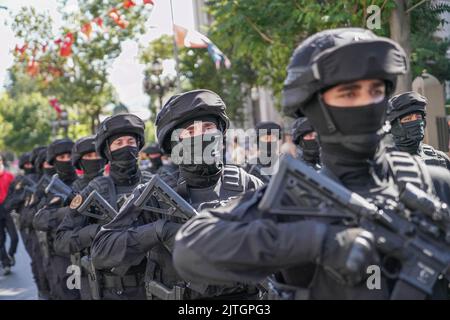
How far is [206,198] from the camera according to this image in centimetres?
430

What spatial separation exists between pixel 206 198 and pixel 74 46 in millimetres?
20333

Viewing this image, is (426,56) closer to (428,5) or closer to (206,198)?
(428,5)

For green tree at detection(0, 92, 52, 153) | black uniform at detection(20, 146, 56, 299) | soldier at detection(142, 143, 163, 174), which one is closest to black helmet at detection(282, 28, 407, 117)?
black uniform at detection(20, 146, 56, 299)

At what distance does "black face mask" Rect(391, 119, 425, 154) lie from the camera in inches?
226

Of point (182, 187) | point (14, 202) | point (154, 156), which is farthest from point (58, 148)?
point (182, 187)

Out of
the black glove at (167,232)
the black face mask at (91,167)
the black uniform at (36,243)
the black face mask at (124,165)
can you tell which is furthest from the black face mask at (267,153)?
the black glove at (167,232)

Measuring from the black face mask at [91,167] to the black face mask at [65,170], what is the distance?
131cm

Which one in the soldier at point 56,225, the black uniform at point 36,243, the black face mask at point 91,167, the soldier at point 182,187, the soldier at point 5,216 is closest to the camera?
the soldier at point 182,187

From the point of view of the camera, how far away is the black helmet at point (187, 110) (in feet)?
14.1

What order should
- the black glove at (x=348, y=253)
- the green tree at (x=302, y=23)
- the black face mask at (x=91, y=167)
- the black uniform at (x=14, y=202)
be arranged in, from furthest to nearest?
the black uniform at (x=14, y=202) → the green tree at (x=302, y=23) → the black face mask at (x=91, y=167) → the black glove at (x=348, y=253)

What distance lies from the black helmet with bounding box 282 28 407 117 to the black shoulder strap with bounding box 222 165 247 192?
1.71m

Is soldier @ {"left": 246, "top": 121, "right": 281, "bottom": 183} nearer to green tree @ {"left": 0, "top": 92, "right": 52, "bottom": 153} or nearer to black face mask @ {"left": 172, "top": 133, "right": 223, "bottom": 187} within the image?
black face mask @ {"left": 172, "top": 133, "right": 223, "bottom": 187}

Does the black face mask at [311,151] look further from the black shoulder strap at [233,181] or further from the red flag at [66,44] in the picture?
the red flag at [66,44]
